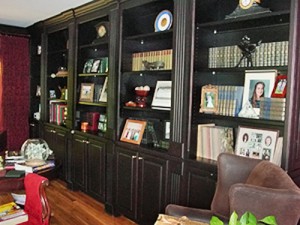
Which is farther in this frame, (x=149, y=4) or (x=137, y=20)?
(x=137, y=20)

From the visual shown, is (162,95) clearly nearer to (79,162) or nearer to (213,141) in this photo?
(213,141)

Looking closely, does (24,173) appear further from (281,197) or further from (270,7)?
(270,7)

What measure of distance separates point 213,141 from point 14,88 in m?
3.98

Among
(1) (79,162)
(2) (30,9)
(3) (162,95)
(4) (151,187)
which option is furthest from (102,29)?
(4) (151,187)

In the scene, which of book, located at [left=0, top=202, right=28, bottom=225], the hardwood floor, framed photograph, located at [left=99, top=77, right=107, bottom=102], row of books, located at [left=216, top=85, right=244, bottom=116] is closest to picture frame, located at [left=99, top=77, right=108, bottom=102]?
framed photograph, located at [left=99, top=77, right=107, bottom=102]

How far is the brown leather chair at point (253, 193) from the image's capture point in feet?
4.89

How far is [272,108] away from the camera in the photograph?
85.8 inches

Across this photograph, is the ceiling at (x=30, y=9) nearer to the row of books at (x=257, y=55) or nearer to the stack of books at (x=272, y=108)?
the row of books at (x=257, y=55)

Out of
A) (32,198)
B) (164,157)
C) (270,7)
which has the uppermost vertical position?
(270,7)

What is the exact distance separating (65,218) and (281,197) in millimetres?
2493

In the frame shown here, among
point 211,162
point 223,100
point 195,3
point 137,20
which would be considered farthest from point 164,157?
point 137,20

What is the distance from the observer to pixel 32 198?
2221 millimetres

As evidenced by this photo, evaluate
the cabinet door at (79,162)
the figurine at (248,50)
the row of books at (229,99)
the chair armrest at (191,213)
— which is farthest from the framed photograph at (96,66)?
the chair armrest at (191,213)

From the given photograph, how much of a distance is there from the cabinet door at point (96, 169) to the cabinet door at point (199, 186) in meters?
1.33
